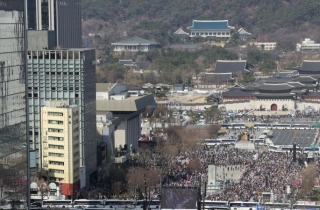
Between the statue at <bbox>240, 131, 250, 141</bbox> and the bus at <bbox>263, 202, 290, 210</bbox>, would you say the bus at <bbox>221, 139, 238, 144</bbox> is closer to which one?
the statue at <bbox>240, 131, 250, 141</bbox>

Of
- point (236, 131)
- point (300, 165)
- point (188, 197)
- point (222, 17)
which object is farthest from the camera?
point (222, 17)

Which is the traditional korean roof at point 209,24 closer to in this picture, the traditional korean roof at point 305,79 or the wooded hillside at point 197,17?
the wooded hillside at point 197,17

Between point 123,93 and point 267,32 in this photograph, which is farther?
point 267,32

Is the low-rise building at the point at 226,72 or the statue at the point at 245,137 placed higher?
the low-rise building at the point at 226,72

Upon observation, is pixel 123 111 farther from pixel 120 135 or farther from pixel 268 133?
A: pixel 268 133

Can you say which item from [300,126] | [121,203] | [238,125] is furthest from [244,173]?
[300,126]

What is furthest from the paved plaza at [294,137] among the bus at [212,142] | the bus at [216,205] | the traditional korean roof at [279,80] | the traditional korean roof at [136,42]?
the traditional korean roof at [136,42]

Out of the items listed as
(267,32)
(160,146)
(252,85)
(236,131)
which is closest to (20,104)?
(160,146)

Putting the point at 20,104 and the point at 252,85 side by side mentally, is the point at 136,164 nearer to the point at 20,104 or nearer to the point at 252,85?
the point at 20,104

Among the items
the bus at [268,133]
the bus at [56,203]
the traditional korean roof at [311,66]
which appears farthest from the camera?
the traditional korean roof at [311,66]
